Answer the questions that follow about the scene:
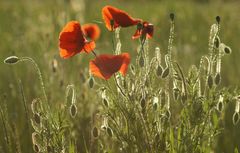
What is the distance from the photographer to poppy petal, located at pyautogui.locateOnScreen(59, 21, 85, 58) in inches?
68.1

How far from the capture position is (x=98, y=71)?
5.33 ft

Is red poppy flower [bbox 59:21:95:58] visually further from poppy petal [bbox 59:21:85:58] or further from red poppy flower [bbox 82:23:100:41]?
red poppy flower [bbox 82:23:100:41]

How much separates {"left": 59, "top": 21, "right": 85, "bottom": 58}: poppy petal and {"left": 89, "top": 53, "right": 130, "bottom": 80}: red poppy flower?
12cm

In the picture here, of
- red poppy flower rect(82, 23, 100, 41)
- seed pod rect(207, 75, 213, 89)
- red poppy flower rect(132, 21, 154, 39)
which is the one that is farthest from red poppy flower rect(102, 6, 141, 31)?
red poppy flower rect(82, 23, 100, 41)

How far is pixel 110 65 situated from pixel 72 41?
190 millimetres

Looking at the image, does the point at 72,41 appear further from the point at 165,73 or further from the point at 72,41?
the point at 165,73

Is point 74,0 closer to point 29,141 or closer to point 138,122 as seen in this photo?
point 29,141

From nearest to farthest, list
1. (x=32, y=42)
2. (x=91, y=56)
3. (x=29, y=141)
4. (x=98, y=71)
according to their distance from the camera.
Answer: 1. (x=98, y=71)
2. (x=29, y=141)
3. (x=91, y=56)
4. (x=32, y=42)

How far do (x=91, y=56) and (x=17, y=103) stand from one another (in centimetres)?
122

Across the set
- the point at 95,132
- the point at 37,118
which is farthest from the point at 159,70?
the point at 37,118

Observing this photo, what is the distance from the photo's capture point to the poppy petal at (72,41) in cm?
173

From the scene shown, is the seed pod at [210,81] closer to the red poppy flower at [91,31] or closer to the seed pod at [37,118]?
the seed pod at [37,118]

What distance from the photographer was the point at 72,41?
1.73 meters

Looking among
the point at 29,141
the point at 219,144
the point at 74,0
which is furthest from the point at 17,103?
the point at 74,0
